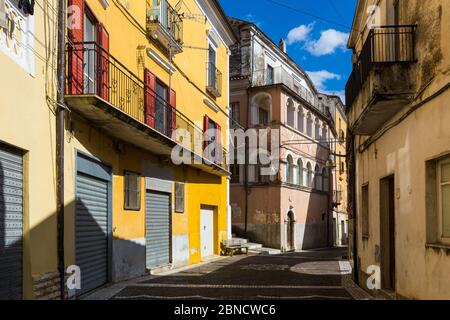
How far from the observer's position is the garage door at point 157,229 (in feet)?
48.9

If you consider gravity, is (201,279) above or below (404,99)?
below

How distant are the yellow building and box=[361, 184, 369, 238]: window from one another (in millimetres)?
5090

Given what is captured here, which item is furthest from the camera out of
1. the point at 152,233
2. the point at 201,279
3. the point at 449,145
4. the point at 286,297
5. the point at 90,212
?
the point at 152,233

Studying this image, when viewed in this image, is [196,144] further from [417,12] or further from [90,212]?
[417,12]

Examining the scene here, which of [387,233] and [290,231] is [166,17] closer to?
[387,233]

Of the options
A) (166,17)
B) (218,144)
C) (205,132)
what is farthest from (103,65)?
(218,144)

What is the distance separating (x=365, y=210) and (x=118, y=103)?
20.9ft

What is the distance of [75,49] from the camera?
979 cm

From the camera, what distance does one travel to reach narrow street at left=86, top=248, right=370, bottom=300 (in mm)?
10547

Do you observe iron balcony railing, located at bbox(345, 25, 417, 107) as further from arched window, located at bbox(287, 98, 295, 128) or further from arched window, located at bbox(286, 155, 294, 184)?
arched window, located at bbox(287, 98, 295, 128)

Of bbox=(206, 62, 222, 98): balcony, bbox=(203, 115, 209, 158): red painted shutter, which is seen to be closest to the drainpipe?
bbox=(203, 115, 209, 158): red painted shutter
